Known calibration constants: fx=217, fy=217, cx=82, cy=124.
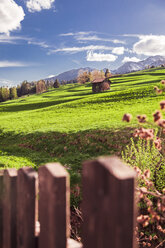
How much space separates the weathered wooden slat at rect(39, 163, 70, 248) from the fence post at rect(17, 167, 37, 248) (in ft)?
0.45

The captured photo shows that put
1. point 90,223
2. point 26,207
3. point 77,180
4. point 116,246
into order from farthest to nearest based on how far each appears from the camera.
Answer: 1. point 77,180
2. point 26,207
3. point 90,223
4. point 116,246

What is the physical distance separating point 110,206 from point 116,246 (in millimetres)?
182

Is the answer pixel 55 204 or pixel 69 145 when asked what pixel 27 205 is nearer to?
pixel 55 204

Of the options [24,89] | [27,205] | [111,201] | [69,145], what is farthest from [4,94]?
[111,201]

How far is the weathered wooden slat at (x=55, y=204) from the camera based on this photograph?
3.96ft

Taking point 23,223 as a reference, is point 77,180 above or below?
below

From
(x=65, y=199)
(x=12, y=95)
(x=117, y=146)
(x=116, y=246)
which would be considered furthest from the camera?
(x=12, y=95)

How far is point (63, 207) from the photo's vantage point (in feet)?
4.02

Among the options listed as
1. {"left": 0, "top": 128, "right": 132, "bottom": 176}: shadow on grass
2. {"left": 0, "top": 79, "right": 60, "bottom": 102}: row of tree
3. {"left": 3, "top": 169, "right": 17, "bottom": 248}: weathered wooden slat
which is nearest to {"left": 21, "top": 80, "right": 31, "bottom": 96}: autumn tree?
{"left": 0, "top": 79, "right": 60, "bottom": 102}: row of tree

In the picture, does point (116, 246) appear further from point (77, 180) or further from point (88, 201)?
point (77, 180)

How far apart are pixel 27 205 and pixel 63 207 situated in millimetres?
343

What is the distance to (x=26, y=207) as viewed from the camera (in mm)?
1445

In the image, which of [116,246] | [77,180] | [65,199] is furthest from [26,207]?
[77,180]

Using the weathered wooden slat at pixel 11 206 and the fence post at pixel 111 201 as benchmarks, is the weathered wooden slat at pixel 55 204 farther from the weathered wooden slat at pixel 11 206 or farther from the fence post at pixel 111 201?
the weathered wooden slat at pixel 11 206
